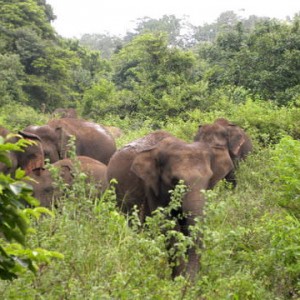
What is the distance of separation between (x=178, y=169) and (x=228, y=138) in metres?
3.55

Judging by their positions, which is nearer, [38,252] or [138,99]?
[38,252]

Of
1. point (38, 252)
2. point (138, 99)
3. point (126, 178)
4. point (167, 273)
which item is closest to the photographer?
point (38, 252)

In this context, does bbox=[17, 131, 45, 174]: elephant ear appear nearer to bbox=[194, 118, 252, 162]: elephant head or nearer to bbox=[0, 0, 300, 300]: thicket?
bbox=[0, 0, 300, 300]: thicket

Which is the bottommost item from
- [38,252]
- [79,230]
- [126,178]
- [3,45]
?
[3,45]

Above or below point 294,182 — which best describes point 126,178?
below

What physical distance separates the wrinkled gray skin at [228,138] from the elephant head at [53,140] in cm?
253

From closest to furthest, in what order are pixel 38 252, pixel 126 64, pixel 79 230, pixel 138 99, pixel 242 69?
1. pixel 38 252
2. pixel 79 230
3. pixel 242 69
4. pixel 138 99
5. pixel 126 64

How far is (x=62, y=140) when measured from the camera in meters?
10.9

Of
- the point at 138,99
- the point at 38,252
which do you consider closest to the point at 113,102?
the point at 138,99

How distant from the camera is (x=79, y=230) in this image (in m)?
4.38

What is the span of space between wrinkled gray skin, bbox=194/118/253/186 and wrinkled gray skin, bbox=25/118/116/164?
2544 mm

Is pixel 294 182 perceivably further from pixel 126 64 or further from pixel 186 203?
pixel 126 64

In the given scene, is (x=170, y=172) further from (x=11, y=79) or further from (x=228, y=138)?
(x=11, y=79)

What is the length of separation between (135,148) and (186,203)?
6.36 feet
